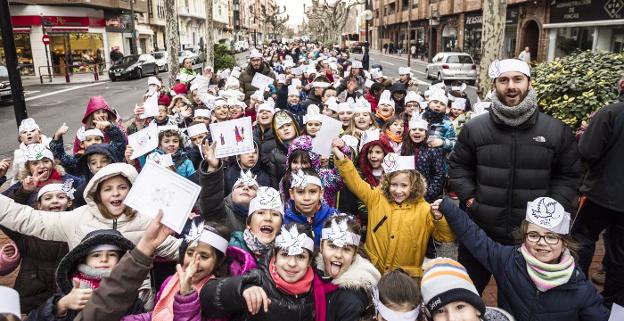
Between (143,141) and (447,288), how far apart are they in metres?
3.51

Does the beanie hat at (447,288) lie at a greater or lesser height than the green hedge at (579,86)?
lesser

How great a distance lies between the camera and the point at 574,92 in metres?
5.52

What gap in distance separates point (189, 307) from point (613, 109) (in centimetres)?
330

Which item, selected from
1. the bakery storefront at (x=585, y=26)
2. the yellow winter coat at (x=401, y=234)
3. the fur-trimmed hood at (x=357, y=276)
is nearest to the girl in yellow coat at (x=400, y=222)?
the yellow winter coat at (x=401, y=234)

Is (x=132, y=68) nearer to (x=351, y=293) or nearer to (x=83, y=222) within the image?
(x=83, y=222)

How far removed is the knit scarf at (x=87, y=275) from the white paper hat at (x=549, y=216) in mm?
2432

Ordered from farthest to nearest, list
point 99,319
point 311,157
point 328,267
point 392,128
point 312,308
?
1. point 392,128
2. point 311,157
3. point 328,267
4. point 312,308
5. point 99,319

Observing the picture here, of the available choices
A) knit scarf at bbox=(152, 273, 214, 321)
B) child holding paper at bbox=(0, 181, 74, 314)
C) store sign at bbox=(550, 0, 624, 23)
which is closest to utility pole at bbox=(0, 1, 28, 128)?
child holding paper at bbox=(0, 181, 74, 314)

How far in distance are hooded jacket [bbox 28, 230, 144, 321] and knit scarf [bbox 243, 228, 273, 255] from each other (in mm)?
776

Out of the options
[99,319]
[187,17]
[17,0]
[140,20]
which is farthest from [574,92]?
[187,17]

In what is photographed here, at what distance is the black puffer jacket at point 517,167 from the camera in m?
3.07

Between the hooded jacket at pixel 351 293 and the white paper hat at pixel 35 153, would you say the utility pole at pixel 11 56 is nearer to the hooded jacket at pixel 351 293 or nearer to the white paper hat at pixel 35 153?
the white paper hat at pixel 35 153

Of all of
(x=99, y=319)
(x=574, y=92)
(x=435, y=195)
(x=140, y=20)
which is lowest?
(x=435, y=195)

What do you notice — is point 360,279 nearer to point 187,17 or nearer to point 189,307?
point 189,307
